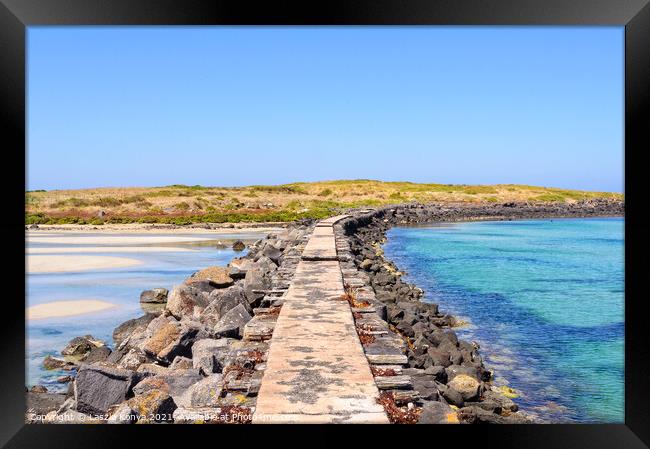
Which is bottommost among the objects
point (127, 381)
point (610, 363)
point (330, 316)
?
point (610, 363)

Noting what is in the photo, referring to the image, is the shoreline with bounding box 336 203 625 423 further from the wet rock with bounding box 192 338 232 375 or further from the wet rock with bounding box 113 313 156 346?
the wet rock with bounding box 192 338 232 375

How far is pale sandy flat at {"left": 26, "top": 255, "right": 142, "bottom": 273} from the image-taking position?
16828mm

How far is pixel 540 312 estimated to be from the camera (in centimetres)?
1395

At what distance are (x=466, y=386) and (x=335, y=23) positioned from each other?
408cm

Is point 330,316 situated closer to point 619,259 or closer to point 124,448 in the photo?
point 124,448

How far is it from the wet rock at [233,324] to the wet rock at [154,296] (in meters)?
4.59

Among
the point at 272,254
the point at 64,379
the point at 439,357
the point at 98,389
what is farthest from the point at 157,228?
the point at 98,389

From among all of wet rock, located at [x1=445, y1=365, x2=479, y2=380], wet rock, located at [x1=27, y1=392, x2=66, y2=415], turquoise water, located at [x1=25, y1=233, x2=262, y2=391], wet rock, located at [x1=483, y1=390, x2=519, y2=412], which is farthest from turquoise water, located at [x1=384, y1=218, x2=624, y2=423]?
turquoise water, located at [x1=25, y1=233, x2=262, y2=391]

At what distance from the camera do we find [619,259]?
28047 mm

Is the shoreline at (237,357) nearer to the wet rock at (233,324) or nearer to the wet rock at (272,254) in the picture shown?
the wet rock at (233,324)

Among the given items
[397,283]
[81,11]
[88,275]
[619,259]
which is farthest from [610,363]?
[619,259]

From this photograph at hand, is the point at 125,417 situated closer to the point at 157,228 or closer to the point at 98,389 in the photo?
the point at 98,389

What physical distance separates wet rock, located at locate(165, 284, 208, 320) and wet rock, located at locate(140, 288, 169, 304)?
2.07m

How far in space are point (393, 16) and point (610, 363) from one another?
7981 mm
